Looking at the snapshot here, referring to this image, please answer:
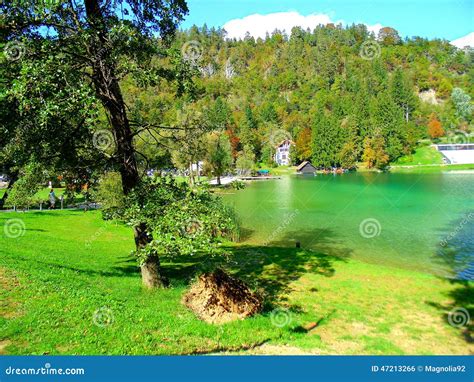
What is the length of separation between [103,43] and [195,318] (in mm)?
8542

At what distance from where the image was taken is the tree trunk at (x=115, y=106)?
1034 centimetres

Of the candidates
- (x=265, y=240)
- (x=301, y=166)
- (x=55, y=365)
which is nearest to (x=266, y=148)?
(x=301, y=166)

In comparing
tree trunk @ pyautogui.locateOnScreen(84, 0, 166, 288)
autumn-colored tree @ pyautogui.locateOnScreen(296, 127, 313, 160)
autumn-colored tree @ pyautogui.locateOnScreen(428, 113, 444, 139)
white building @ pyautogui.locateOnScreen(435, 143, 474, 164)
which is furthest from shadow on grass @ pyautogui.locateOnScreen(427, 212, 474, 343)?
autumn-colored tree @ pyautogui.locateOnScreen(428, 113, 444, 139)

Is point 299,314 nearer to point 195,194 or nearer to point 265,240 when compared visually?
point 195,194

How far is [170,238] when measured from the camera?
32.6 ft

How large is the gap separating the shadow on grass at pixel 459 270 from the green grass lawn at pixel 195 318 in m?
0.13

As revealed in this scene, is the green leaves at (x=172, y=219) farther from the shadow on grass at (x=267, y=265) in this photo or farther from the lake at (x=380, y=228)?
the lake at (x=380, y=228)

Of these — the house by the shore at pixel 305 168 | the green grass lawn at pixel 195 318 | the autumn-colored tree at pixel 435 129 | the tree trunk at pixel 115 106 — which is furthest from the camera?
the autumn-colored tree at pixel 435 129

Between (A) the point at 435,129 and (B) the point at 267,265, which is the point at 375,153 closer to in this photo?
(A) the point at 435,129

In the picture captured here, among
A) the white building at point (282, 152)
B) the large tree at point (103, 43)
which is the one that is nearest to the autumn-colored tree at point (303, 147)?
the white building at point (282, 152)

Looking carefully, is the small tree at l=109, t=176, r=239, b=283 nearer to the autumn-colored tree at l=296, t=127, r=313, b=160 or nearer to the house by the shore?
the house by the shore

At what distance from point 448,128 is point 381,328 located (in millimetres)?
171199

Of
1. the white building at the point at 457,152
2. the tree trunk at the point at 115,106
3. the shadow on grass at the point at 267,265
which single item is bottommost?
the shadow on grass at the point at 267,265

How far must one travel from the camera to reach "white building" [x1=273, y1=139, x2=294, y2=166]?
146 m
